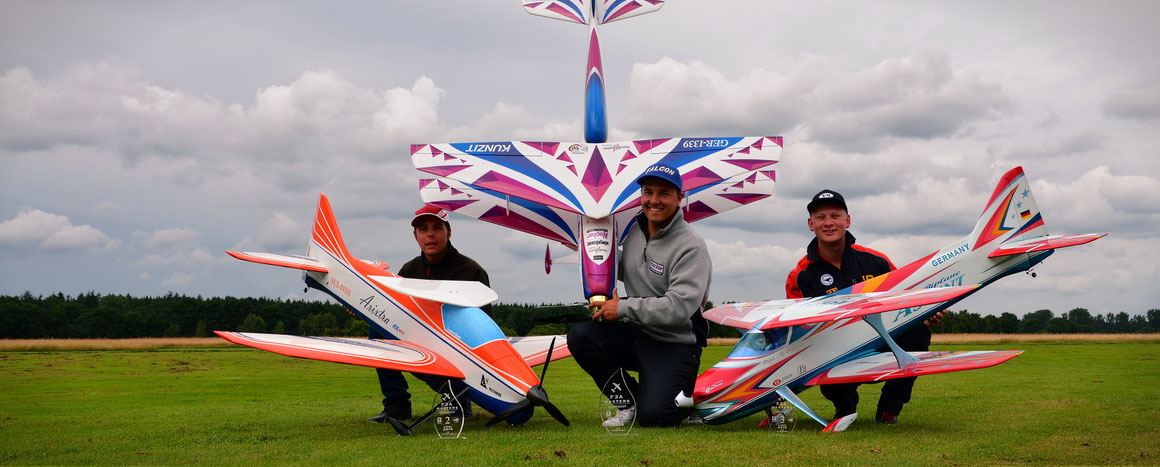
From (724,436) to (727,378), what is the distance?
0.72m

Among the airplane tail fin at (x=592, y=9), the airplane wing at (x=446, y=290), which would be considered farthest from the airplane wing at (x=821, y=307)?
the airplane tail fin at (x=592, y=9)

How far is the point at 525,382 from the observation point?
5.91 meters

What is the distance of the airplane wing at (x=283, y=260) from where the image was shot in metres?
6.92

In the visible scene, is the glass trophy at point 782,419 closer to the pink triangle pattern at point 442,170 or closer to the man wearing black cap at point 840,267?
the man wearing black cap at point 840,267

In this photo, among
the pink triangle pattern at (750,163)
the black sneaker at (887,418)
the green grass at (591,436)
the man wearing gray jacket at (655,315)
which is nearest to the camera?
the green grass at (591,436)

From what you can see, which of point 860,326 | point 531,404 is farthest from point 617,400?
point 860,326

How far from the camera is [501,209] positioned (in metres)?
8.65

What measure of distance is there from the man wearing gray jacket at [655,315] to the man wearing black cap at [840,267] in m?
1.16

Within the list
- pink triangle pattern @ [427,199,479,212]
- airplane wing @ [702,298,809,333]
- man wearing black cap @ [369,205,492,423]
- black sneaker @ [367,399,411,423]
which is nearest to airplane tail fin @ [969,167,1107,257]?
airplane wing @ [702,298,809,333]

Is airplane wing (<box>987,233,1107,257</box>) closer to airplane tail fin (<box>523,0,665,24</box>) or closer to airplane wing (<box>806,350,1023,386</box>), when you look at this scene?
airplane wing (<box>806,350,1023,386</box>)

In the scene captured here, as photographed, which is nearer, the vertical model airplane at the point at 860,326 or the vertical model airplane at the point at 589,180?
the vertical model airplane at the point at 860,326

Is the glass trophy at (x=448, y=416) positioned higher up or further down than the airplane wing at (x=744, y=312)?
further down

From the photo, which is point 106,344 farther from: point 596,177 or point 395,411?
point 596,177

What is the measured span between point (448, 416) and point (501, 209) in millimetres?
3491
